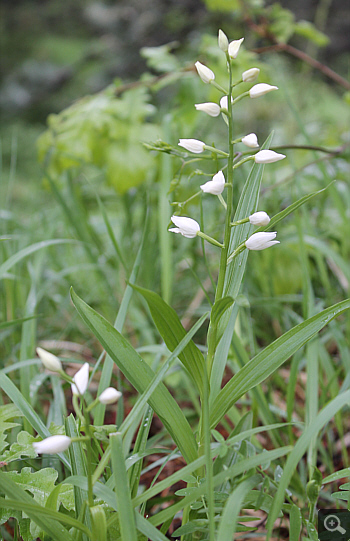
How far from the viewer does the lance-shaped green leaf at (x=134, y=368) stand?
0.48 m

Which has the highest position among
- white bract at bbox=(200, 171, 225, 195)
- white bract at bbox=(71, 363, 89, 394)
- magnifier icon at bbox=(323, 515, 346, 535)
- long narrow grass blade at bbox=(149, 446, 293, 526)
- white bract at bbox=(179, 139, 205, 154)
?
white bract at bbox=(179, 139, 205, 154)

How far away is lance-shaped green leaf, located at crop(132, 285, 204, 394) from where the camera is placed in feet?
1.52

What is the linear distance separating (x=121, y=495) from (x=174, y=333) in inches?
7.1

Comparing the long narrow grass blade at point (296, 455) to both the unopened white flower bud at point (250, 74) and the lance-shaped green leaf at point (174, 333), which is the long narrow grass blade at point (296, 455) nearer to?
the lance-shaped green leaf at point (174, 333)

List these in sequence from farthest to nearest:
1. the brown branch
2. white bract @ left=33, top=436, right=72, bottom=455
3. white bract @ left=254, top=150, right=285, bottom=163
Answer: the brown branch < white bract @ left=254, top=150, right=285, bottom=163 < white bract @ left=33, top=436, right=72, bottom=455

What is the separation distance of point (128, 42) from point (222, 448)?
4859mm

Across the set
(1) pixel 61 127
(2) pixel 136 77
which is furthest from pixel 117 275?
(2) pixel 136 77

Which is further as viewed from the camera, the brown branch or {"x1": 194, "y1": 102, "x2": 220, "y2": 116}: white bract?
the brown branch

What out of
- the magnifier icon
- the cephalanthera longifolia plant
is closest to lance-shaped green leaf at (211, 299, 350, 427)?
the cephalanthera longifolia plant

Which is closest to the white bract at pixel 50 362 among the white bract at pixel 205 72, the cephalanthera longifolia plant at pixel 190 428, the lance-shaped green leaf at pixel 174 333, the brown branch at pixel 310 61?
the cephalanthera longifolia plant at pixel 190 428

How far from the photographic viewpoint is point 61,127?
1.21 m

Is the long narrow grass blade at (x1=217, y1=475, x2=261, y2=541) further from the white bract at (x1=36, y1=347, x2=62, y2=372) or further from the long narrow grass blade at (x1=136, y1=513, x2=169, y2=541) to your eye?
the white bract at (x1=36, y1=347, x2=62, y2=372)

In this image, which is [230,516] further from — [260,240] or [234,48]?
[234,48]

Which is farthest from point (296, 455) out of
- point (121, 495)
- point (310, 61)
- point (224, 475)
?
point (310, 61)
